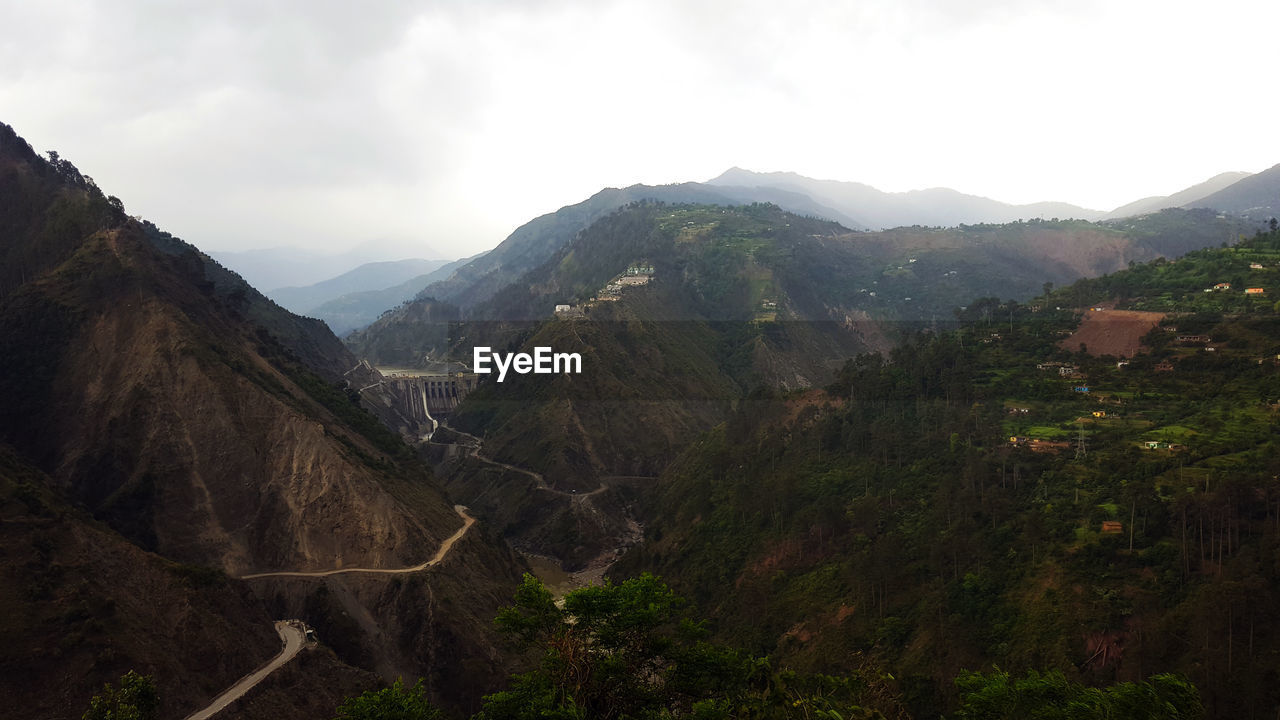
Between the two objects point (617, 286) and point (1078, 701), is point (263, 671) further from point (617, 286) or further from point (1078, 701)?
point (617, 286)

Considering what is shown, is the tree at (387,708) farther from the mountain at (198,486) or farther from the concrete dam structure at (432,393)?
the concrete dam structure at (432,393)

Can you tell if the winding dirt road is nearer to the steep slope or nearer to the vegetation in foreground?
the steep slope

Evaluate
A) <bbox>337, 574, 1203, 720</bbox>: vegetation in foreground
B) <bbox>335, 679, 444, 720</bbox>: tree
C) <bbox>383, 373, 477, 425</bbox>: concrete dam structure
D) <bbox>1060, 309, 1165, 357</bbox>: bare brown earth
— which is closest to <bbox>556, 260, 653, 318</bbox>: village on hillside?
<bbox>383, 373, 477, 425</bbox>: concrete dam structure

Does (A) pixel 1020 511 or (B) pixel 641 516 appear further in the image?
(B) pixel 641 516

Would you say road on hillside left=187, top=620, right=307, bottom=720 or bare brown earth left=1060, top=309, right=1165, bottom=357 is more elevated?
bare brown earth left=1060, top=309, right=1165, bottom=357

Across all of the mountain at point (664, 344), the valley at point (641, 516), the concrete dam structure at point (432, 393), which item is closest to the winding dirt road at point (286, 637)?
the valley at point (641, 516)

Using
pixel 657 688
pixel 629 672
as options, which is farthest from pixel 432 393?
pixel 629 672
